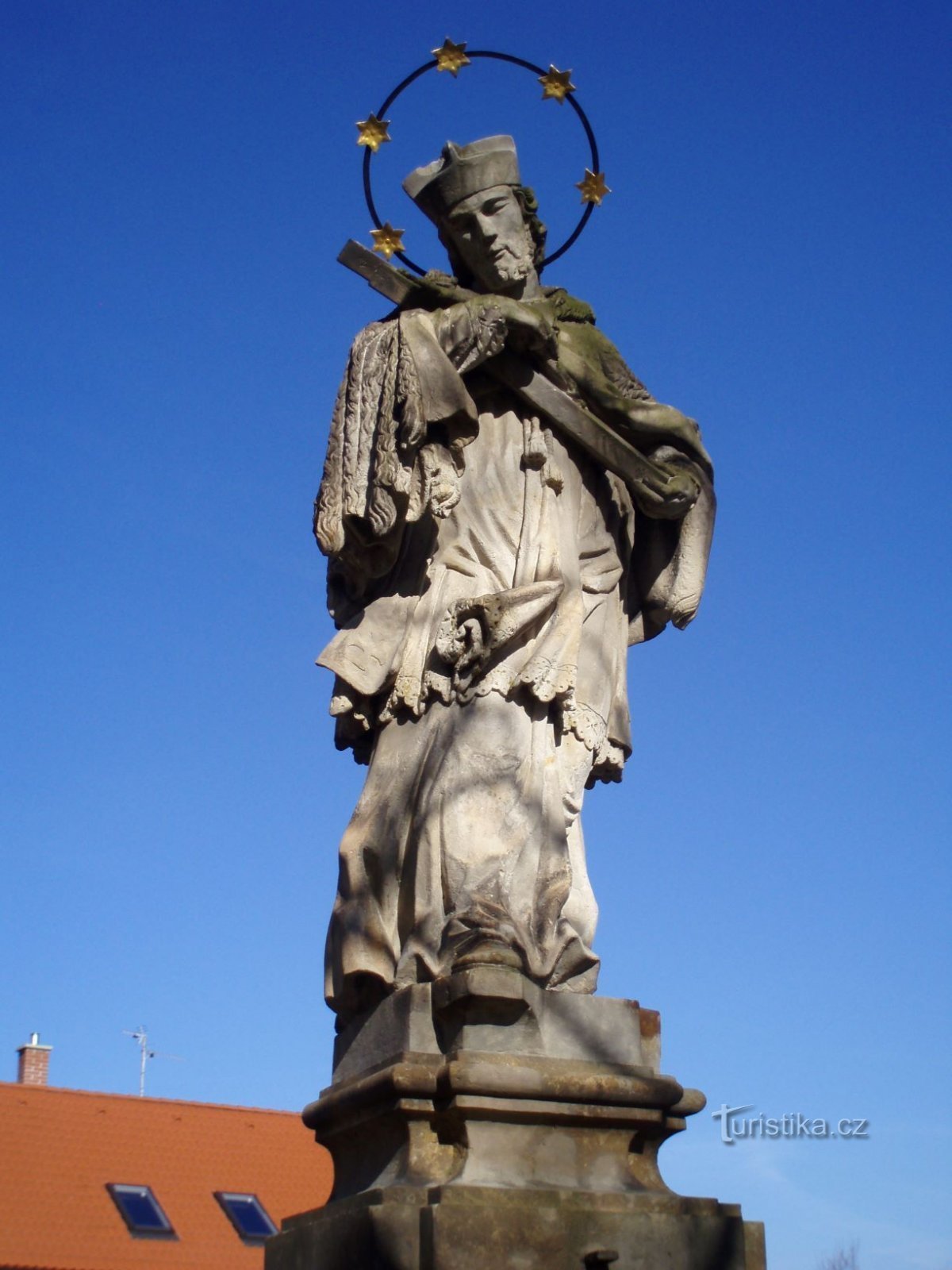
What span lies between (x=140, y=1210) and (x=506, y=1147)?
18510 millimetres

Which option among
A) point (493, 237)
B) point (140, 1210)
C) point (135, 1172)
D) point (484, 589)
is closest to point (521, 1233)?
point (484, 589)

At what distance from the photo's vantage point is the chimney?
30.3 m

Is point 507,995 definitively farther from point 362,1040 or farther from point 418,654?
point 418,654

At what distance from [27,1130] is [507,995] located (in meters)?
19.9

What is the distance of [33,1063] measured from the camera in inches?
1198

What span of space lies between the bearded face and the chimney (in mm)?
26330

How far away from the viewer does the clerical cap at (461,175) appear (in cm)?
666

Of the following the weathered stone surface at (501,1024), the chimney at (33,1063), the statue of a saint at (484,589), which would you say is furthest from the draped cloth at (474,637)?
the chimney at (33,1063)

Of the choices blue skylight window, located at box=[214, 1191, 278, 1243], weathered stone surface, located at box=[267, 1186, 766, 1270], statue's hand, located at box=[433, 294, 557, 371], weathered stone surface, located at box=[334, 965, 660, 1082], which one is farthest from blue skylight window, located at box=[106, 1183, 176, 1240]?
statue's hand, located at box=[433, 294, 557, 371]

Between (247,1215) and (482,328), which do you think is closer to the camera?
(482,328)

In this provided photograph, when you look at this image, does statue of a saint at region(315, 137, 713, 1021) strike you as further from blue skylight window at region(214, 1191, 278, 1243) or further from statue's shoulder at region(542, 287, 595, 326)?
blue skylight window at region(214, 1191, 278, 1243)

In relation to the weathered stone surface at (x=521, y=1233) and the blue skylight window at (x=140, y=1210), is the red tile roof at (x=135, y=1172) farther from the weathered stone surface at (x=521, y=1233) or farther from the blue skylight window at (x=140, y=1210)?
the weathered stone surface at (x=521, y=1233)

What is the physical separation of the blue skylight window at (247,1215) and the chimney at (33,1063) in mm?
8560

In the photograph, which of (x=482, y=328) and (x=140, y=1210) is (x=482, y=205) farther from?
(x=140, y=1210)
